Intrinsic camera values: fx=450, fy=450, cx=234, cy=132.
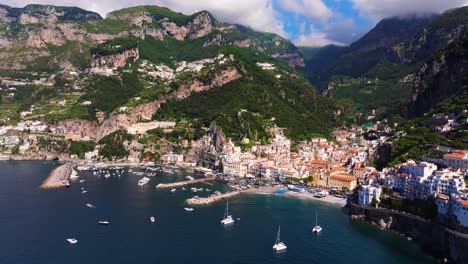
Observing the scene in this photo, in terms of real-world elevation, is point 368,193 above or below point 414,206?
above

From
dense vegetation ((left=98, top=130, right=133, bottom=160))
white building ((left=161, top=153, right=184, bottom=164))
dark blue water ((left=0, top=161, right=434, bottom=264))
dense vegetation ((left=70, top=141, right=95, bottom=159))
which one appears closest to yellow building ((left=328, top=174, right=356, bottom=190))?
dark blue water ((left=0, top=161, right=434, bottom=264))

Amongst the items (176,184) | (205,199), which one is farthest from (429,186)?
(176,184)

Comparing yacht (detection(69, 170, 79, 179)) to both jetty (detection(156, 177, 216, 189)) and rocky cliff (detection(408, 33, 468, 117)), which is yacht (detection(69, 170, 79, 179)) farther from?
rocky cliff (detection(408, 33, 468, 117))

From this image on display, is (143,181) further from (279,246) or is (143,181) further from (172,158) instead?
(279,246)

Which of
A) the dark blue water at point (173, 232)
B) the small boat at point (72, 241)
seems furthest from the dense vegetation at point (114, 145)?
the small boat at point (72, 241)

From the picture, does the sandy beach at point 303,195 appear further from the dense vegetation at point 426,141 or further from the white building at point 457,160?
the white building at point 457,160

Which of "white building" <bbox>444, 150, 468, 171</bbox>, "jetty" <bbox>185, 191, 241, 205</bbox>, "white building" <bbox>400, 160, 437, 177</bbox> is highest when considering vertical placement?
"white building" <bbox>444, 150, 468, 171</bbox>
